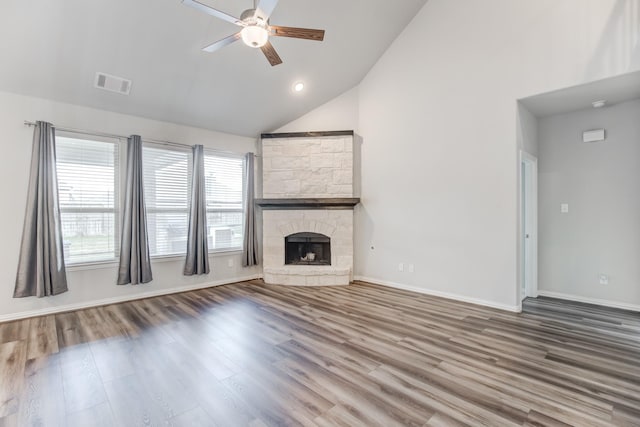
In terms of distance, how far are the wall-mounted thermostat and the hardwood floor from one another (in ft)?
7.46

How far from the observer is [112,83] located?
12.9 feet

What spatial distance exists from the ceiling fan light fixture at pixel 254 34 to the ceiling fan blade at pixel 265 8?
0.10 m

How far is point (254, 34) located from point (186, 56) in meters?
1.63

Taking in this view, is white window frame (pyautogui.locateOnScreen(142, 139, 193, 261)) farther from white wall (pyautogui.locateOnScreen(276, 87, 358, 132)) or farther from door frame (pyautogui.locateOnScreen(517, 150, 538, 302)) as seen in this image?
door frame (pyautogui.locateOnScreen(517, 150, 538, 302))

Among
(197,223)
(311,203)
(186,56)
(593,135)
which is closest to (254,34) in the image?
(186,56)

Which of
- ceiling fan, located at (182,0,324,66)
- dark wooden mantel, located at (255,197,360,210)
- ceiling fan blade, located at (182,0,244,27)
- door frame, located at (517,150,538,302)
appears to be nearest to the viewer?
ceiling fan blade, located at (182,0,244,27)

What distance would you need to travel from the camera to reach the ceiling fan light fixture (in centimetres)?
279

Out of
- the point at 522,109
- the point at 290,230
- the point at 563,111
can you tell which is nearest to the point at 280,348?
the point at 290,230

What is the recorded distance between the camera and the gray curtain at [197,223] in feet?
16.6

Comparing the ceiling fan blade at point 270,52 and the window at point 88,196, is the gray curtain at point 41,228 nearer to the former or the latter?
the window at point 88,196

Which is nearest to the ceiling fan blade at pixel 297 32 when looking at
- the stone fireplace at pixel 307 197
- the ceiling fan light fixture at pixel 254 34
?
the ceiling fan light fixture at pixel 254 34

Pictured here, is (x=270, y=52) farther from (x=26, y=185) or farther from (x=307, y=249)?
(x=307, y=249)

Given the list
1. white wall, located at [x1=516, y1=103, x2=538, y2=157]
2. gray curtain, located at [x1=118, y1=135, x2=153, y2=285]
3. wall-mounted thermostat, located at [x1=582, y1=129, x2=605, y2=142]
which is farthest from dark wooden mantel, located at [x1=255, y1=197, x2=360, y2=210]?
wall-mounted thermostat, located at [x1=582, y1=129, x2=605, y2=142]

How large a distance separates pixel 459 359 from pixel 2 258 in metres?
5.11
